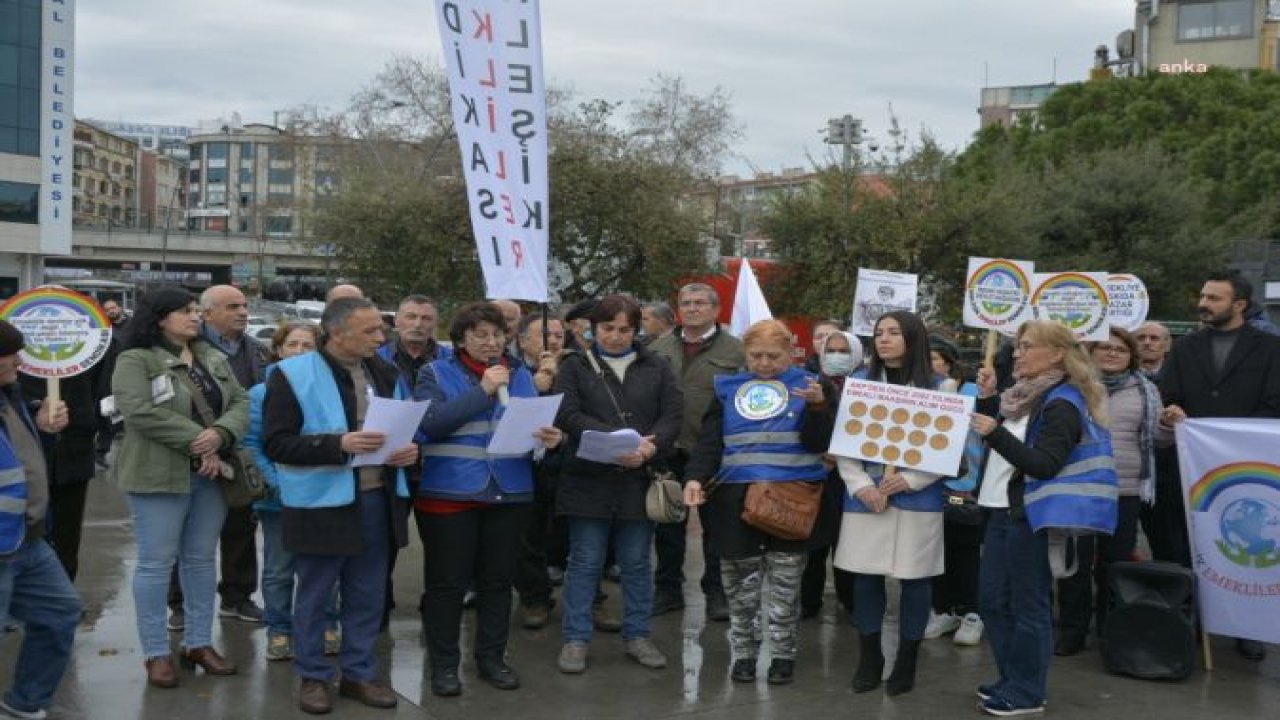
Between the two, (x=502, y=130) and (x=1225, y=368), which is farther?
(x=1225, y=368)

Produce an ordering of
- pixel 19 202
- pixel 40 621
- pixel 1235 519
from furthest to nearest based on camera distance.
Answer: pixel 19 202
pixel 1235 519
pixel 40 621

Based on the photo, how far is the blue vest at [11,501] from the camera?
15.4 feet

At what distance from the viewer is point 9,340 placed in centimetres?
492

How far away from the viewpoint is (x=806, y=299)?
84.8 ft

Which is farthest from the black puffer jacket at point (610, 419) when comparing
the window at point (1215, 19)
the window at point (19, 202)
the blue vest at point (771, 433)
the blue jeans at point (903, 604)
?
the window at point (1215, 19)

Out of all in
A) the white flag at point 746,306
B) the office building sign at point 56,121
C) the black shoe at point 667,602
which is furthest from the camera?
the office building sign at point 56,121

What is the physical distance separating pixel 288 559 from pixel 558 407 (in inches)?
62.6

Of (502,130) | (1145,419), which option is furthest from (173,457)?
(1145,419)

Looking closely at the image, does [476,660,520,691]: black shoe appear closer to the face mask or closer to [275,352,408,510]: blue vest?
[275,352,408,510]: blue vest

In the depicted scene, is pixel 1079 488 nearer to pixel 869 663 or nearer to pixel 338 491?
pixel 869 663

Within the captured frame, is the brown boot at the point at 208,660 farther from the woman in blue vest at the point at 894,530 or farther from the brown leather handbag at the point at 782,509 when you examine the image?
the woman in blue vest at the point at 894,530

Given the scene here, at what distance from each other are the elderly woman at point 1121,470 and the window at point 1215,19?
73710 mm

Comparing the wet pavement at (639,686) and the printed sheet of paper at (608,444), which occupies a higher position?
the printed sheet of paper at (608,444)

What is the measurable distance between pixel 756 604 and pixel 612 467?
1.00 metres
